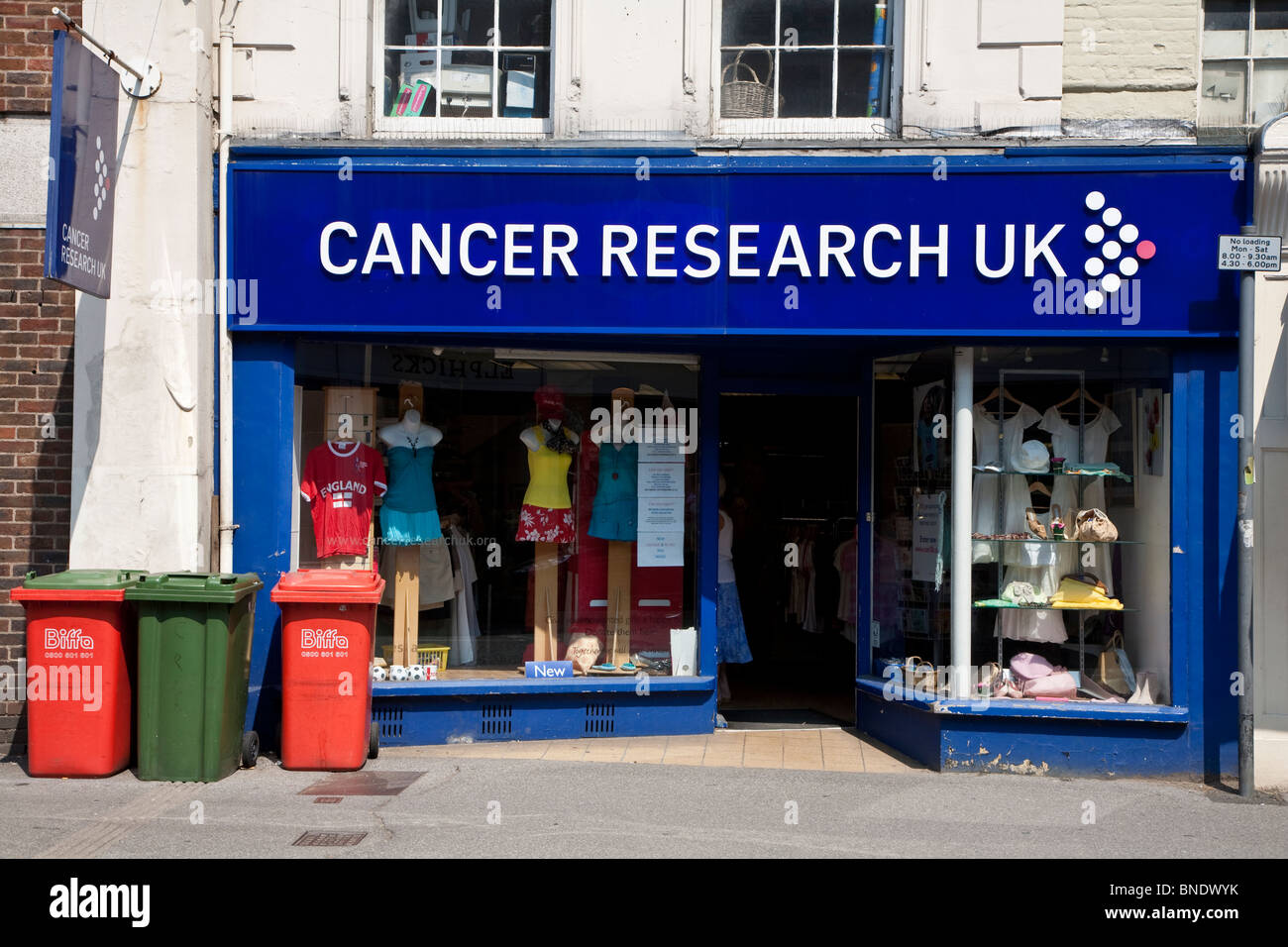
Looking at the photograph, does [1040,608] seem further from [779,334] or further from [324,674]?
[324,674]

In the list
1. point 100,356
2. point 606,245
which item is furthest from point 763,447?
point 100,356

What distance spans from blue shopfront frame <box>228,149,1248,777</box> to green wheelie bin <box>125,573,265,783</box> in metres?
0.82

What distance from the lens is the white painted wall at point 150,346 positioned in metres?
7.96

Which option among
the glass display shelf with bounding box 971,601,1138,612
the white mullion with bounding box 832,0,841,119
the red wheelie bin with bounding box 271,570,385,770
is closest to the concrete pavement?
the red wheelie bin with bounding box 271,570,385,770

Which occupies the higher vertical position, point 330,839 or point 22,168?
point 22,168

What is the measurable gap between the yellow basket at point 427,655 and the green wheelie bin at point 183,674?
1.54 m

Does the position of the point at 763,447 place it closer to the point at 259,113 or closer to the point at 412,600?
the point at 412,600

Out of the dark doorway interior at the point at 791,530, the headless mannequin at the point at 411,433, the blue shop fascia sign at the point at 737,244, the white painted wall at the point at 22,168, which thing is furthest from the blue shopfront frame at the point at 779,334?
the dark doorway interior at the point at 791,530

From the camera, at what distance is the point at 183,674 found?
7.32 metres

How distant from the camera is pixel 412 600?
8.92 m

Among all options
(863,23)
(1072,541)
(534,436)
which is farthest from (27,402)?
(1072,541)

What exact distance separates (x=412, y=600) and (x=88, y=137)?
12.1ft

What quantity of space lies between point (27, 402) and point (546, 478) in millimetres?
3501

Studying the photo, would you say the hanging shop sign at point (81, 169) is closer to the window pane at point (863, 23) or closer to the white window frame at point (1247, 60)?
the window pane at point (863, 23)
